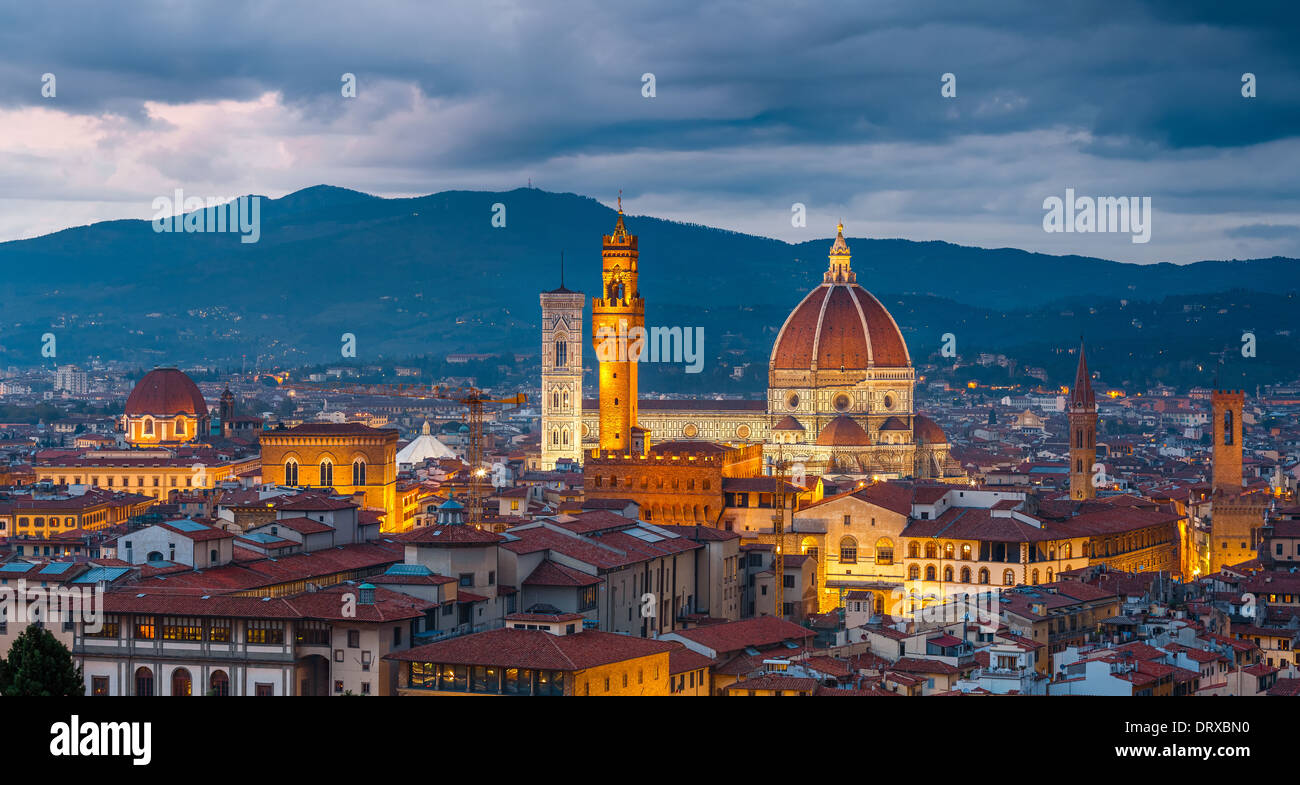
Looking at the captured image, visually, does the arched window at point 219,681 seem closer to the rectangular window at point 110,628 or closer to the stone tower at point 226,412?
the rectangular window at point 110,628

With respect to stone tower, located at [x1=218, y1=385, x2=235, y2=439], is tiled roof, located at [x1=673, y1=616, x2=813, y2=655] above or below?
below

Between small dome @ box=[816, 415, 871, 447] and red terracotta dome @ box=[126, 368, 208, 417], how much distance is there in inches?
1502

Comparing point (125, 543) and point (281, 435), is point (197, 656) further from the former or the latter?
point (281, 435)

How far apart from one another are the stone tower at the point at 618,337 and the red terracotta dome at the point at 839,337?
51.0 feet

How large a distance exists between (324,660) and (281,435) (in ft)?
135

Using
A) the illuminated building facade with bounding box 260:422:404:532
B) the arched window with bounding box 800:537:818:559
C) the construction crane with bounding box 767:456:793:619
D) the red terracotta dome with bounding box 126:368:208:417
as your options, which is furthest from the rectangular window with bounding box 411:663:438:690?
the red terracotta dome with bounding box 126:368:208:417

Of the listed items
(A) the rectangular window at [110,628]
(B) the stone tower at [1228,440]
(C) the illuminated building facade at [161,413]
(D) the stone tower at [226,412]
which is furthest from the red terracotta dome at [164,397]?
(A) the rectangular window at [110,628]

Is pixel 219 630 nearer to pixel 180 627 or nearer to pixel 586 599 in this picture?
pixel 180 627

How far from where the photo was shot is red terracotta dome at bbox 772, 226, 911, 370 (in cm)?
10144

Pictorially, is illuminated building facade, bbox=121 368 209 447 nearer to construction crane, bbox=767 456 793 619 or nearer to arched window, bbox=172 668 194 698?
construction crane, bbox=767 456 793 619

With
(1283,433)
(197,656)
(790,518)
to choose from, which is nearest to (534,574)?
(197,656)

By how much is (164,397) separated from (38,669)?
87.8 metres

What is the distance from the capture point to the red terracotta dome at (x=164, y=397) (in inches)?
4309
